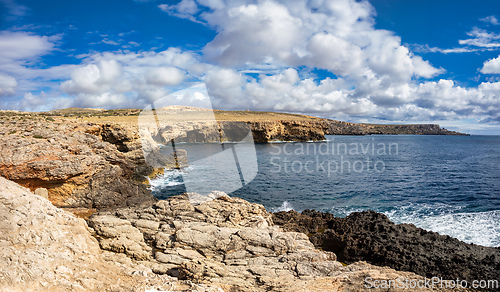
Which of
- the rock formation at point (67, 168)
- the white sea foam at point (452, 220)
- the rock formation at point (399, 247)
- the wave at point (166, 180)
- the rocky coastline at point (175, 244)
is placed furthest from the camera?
the wave at point (166, 180)

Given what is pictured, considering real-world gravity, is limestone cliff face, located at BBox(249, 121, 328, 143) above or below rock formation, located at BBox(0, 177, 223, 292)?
above

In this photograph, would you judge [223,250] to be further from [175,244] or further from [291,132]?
[291,132]

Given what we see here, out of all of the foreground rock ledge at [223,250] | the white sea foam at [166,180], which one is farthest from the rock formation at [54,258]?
the white sea foam at [166,180]

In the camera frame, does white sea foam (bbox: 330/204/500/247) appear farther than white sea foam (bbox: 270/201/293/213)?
No

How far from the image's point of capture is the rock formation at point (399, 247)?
8.94 m

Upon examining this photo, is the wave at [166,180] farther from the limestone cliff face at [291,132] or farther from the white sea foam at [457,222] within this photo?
the limestone cliff face at [291,132]

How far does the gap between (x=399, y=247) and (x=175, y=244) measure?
29.3ft

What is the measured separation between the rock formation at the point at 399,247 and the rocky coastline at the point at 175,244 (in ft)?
0.14

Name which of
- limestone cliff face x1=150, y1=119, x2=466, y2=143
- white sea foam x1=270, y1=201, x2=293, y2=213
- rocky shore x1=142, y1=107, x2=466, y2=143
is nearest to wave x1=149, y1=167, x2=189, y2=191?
white sea foam x1=270, y1=201, x2=293, y2=213

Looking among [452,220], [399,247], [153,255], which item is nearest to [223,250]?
[153,255]

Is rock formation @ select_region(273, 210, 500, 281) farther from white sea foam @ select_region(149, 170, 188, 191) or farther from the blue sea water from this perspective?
white sea foam @ select_region(149, 170, 188, 191)

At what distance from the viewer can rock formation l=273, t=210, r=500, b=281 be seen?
8938mm

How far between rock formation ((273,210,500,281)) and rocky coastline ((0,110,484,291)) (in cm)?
4

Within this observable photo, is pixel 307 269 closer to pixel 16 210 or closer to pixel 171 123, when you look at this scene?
pixel 16 210
